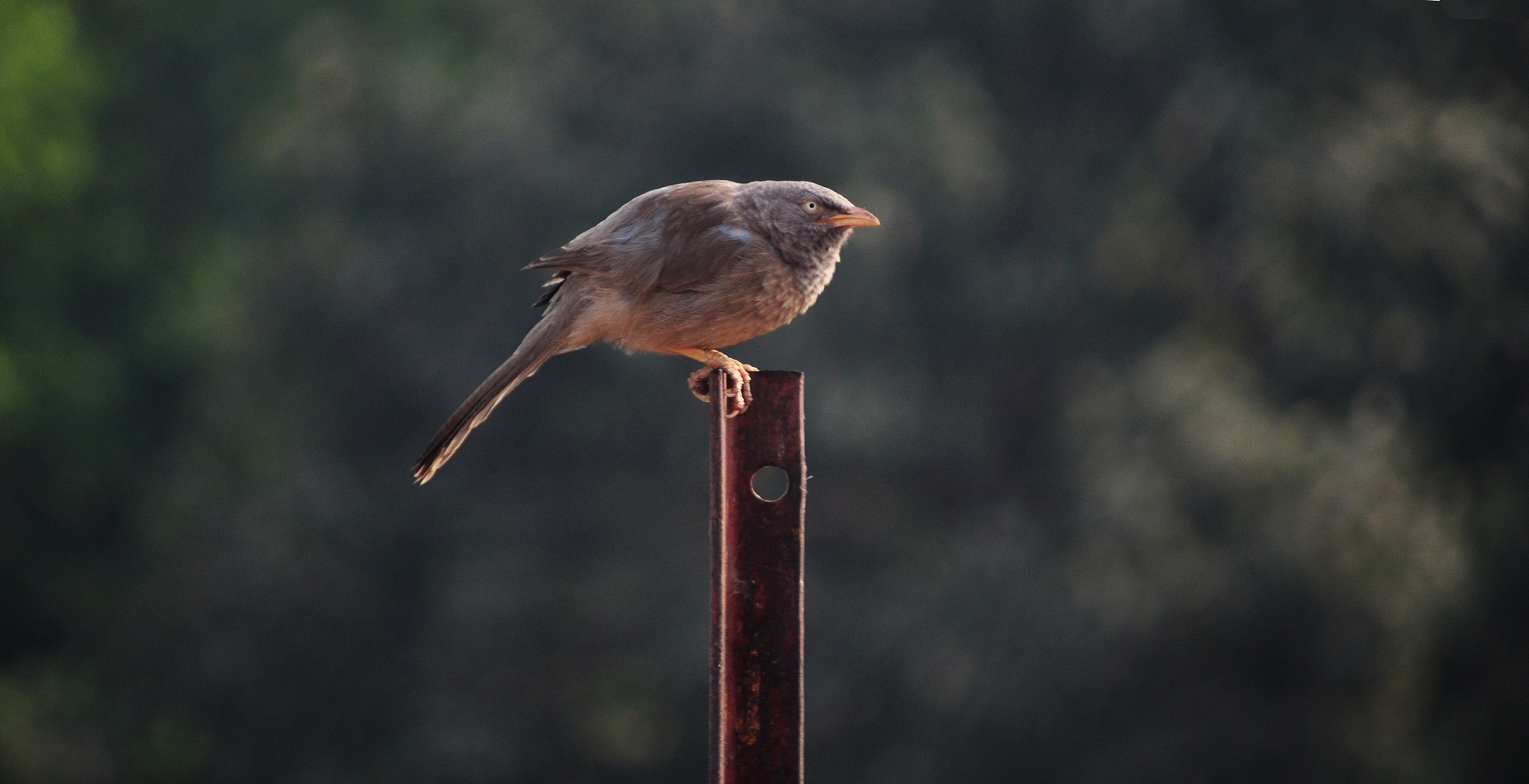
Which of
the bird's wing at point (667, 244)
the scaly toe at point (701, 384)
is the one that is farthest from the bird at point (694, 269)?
the scaly toe at point (701, 384)

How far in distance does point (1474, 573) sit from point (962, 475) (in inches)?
165

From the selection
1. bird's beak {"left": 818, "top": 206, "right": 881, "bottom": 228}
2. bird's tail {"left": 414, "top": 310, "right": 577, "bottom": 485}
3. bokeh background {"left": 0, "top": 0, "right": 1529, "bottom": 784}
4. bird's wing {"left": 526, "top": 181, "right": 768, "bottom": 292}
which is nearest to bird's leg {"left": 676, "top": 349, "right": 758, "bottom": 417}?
bird's wing {"left": 526, "top": 181, "right": 768, "bottom": 292}

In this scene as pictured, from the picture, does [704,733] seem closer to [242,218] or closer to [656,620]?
[656,620]

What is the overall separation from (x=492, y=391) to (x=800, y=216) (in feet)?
3.37

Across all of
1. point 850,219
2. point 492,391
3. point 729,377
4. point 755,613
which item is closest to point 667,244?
point 850,219

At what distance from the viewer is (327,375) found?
45.1 feet

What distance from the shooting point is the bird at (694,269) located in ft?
13.2

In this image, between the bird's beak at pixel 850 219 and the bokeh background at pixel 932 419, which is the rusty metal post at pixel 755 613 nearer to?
the bird's beak at pixel 850 219

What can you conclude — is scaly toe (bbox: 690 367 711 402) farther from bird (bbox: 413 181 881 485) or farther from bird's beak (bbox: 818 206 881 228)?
bird's beak (bbox: 818 206 881 228)

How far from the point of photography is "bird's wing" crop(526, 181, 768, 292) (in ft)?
13.3

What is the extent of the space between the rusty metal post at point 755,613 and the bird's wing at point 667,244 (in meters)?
1.27

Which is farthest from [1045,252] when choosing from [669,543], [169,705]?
[169,705]

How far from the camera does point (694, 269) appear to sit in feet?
13.2

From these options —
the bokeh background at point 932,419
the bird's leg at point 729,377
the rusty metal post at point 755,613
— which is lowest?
the rusty metal post at point 755,613
